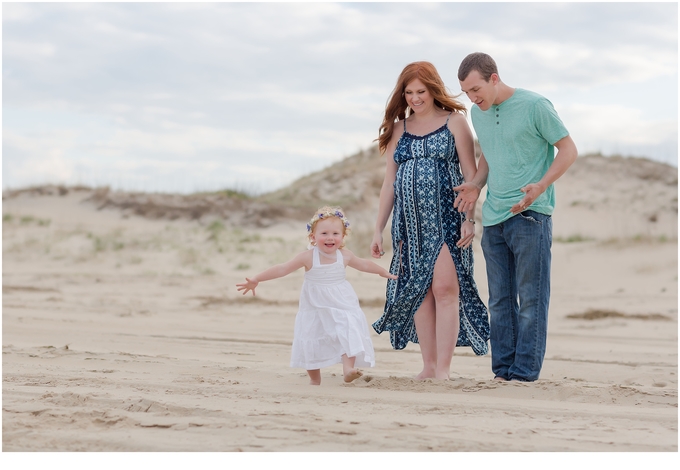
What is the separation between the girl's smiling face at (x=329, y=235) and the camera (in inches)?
193

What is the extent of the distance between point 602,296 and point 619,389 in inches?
314

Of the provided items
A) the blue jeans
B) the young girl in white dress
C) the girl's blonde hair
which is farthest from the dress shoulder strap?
the blue jeans

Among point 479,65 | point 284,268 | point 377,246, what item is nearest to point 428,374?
point 377,246

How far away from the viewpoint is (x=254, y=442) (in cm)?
324

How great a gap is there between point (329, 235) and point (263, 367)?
1.34 m

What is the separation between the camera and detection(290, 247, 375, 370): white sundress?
4.78 metres

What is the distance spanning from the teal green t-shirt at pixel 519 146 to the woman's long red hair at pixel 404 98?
313mm

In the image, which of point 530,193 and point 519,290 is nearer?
point 530,193

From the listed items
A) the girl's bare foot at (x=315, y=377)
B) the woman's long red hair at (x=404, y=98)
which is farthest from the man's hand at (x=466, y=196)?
the girl's bare foot at (x=315, y=377)

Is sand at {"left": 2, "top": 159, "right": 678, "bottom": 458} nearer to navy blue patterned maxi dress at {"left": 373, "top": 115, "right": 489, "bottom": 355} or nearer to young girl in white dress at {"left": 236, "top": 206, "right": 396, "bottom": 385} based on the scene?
young girl in white dress at {"left": 236, "top": 206, "right": 396, "bottom": 385}

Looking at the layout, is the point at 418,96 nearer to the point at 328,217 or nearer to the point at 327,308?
the point at 328,217

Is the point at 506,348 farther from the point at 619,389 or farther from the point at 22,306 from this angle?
the point at 22,306

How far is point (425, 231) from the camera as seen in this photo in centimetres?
504

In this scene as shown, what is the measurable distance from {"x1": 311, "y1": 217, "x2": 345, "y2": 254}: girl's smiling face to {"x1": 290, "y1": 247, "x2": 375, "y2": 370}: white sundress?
0.22ft
